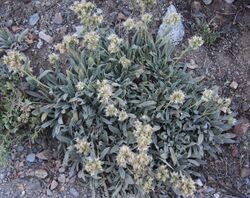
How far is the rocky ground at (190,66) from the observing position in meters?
4.61

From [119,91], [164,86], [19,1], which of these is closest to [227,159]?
[164,86]

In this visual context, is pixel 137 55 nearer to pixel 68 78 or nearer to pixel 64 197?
pixel 68 78

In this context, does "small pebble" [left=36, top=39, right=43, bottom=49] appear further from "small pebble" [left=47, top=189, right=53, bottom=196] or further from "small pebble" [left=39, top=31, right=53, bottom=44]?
"small pebble" [left=47, top=189, right=53, bottom=196]

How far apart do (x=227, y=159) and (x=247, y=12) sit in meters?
1.68

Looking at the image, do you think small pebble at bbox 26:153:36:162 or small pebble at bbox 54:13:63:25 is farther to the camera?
small pebble at bbox 54:13:63:25

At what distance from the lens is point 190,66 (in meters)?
5.08

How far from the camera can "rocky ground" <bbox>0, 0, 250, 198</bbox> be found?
4.61m

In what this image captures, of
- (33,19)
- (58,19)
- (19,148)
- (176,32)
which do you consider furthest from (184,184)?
(33,19)

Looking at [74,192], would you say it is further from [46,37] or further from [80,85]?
[46,37]

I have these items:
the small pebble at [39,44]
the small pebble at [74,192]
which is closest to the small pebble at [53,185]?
the small pebble at [74,192]

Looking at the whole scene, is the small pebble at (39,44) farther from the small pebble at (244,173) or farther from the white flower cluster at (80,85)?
the small pebble at (244,173)

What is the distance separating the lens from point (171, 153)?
4500mm

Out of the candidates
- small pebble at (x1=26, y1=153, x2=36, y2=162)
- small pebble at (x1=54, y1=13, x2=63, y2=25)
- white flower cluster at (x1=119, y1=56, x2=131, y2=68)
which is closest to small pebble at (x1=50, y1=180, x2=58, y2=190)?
small pebble at (x1=26, y1=153, x2=36, y2=162)

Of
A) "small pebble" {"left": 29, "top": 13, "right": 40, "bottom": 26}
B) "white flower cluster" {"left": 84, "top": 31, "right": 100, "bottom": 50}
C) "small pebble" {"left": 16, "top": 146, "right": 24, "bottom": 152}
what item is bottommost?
"small pebble" {"left": 16, "top": 146, "right": 24, "bottom": 152}
